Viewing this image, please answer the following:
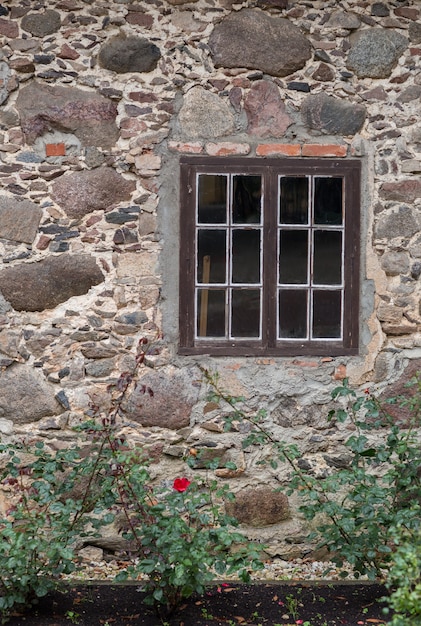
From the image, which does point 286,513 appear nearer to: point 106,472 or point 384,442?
point 384,442

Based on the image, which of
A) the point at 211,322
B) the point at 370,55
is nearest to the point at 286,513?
the point at 211,322

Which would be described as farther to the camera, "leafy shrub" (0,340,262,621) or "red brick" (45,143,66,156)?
"red brick" (45,143,66,156)

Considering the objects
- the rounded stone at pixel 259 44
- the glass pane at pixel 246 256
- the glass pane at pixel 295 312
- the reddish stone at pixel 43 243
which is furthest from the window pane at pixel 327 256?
the reddish stone at pixel 43 243

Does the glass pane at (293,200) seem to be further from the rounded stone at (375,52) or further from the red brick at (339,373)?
the red brick at (339,373)

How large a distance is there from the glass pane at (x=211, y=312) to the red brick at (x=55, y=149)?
1.12 metres

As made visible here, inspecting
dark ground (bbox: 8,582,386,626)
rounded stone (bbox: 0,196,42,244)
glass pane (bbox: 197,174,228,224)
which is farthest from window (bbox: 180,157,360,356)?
dark ground (bbox: 8,582,386,626)

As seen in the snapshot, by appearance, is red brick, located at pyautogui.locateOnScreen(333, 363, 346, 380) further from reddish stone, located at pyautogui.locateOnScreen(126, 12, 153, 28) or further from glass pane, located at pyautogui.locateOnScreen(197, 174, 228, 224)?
reddish stone, located at pyautogui.locateOnScreen(126, 12, 153, 28)

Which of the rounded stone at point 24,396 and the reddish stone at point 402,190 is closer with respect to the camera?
the rounded stone at point 24,396

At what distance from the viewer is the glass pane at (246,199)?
480 cm

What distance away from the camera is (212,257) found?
15.8 ft

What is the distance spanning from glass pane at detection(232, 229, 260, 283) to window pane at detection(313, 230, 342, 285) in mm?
344

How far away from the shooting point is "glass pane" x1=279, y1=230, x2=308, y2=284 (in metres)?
4.85

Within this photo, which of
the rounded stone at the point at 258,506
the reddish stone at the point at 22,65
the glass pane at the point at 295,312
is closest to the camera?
the reddish stone at the point at 22,65

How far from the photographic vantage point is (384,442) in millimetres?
4801
